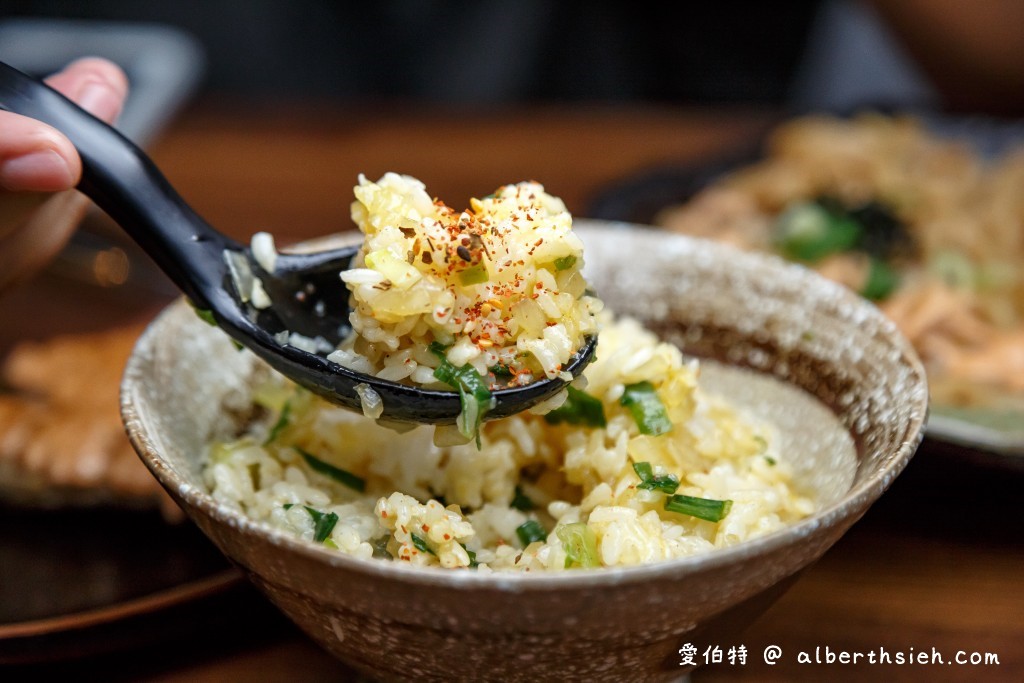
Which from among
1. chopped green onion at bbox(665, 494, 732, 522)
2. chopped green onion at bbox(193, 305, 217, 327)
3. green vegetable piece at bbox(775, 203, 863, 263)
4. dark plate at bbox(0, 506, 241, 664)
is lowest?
dark plate at bbox(0, 506, 241, 664)

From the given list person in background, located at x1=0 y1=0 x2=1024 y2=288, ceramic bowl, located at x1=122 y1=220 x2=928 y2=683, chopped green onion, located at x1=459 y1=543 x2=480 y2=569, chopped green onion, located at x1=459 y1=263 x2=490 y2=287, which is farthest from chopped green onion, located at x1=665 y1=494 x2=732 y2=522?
person in background, located at x1=0 y1=0 x2=1024 y2=288

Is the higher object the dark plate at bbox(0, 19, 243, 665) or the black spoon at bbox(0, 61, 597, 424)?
the black spoon at bbox(0, 61, 597, 424)

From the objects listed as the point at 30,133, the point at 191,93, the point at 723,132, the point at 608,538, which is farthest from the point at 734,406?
the point at 191,93

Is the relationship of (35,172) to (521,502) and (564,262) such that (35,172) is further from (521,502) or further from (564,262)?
(521,502)

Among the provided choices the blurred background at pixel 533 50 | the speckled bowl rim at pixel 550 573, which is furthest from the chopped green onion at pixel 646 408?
the blurred background at pixel 533 50

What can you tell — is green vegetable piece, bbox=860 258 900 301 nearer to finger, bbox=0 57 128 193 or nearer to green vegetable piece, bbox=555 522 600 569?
green vegetable piece, bbox=555 522 600 569

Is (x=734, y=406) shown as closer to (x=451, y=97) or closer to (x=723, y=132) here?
(x=723, y=132)

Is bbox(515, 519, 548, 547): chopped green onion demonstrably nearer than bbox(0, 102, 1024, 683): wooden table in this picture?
Yes
